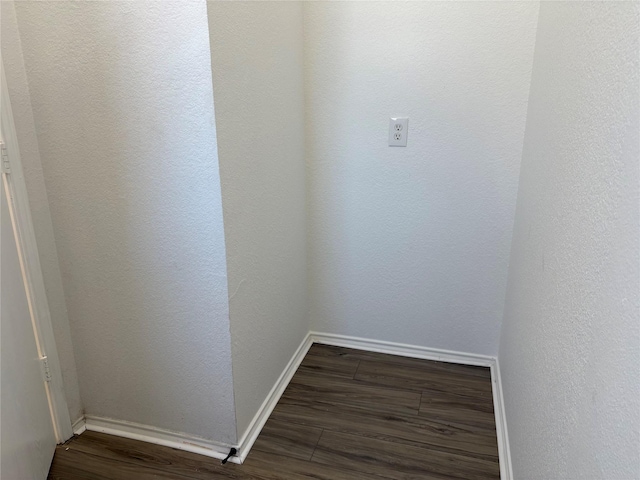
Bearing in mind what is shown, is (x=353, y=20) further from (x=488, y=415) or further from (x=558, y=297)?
(x=488, y=415)

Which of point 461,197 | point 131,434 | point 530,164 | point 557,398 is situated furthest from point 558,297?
point 131,434

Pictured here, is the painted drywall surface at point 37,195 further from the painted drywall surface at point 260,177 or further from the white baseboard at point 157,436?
the painted drywall surface at point 260,177

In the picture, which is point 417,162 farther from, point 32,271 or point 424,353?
point 32,271

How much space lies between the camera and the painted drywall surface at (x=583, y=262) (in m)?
0.62

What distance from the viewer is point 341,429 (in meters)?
1.70

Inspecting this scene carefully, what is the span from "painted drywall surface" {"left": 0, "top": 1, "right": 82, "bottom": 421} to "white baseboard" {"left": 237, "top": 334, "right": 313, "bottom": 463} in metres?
0.66

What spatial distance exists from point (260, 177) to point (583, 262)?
1.06 m

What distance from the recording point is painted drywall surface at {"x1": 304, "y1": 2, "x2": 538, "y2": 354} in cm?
176

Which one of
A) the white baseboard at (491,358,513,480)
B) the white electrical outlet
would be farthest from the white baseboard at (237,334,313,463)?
the white electrical outlet

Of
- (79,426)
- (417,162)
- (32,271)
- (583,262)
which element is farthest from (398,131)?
(79,426)

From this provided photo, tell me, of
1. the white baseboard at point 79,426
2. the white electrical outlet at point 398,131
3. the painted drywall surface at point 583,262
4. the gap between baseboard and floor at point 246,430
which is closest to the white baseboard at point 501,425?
the gap between baseboard and floor at point 246,430

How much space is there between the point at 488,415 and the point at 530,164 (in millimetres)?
989

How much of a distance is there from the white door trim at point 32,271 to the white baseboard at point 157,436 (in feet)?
0.33

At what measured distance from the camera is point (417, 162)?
1.92m
